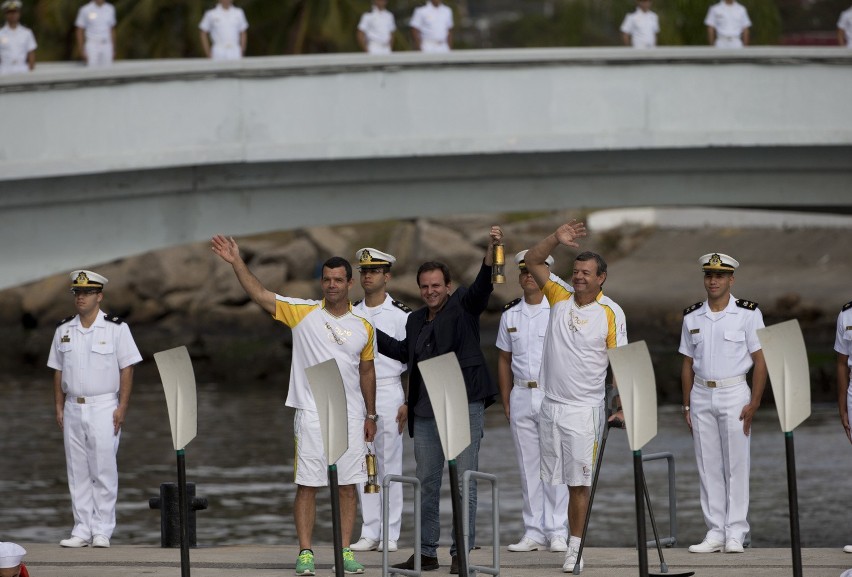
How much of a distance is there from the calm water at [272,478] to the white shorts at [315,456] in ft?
19.1

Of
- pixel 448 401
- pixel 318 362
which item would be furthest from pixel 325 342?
pixel 448 401

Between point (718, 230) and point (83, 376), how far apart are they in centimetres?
3355

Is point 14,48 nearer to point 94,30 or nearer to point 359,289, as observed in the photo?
point 94,30

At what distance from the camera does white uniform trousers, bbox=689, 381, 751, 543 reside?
37.3 feet

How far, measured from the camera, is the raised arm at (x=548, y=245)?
32.2ft

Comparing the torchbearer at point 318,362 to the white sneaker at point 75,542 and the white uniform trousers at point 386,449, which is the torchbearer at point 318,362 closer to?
the white uniform trousers at point 386,449

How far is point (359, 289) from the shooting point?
39094 millimetres

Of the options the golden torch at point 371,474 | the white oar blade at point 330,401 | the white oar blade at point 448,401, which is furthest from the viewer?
the golden torch at point 371,474

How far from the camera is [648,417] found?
29.2 ft

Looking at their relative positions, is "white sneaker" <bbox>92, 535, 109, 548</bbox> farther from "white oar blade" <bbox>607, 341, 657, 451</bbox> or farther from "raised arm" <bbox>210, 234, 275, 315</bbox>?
"white oar blade" <bbox>607, 341, 657, 451</bbox>

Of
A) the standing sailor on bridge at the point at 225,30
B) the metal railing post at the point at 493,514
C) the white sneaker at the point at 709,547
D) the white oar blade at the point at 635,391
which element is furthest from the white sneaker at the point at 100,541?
the standing sailor on bridge at the point at 225,30

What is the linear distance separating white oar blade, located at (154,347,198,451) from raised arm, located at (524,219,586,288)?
213 cm

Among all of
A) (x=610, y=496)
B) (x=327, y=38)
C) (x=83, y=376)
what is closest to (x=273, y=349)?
(x=327, y=38)

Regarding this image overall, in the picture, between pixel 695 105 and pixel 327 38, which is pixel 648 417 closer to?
pixel 695 105
